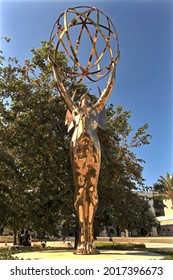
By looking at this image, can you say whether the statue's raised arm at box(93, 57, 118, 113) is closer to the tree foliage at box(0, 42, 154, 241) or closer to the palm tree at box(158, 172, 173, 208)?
the tree foliage at box(0, 42, 154, 241)

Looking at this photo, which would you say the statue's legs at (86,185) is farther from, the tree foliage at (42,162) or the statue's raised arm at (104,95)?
the tree foliage at (42,162)

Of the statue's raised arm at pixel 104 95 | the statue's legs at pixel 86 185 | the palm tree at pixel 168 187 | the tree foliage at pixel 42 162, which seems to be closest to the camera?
the statue's legs at pixel 86 185

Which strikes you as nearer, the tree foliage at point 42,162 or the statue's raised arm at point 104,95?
the statue's raised arm at point 104,95

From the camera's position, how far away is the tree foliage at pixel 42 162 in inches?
741

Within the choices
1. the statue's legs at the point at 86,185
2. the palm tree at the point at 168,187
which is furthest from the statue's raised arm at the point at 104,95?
the palm tree at the point at 168,187

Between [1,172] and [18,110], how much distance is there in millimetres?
3493

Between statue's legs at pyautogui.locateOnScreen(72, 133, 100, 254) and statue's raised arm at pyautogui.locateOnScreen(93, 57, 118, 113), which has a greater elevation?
statue's raised arm at pyautogui.locateOnScreen(93, 57, 118, 113)

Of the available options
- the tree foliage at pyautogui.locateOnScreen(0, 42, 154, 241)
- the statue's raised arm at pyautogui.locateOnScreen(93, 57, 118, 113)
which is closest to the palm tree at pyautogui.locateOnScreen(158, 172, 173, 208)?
the tree foliage at pyautogui.locateOnScreen(0, 42, 154, 241)

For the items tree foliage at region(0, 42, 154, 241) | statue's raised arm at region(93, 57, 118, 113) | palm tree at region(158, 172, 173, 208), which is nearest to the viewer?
statue's raised arm at region(93, 57, 118, 113)

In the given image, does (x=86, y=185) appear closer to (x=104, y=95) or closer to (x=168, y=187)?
(x=104, y=95)

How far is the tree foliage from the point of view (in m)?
18.8

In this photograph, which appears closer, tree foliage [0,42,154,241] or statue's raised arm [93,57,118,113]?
statue's raised arm [93,57,118,113]

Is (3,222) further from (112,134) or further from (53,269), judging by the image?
(53,269)

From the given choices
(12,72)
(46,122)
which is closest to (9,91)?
(12,72)
